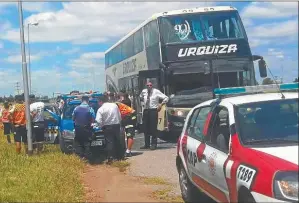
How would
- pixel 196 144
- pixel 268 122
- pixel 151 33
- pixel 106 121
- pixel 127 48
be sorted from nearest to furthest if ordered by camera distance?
1. pixel 268 122
2. pixel 196 144
3. pixel 106 121
4. pixel 151 33
5. pixel 127 48

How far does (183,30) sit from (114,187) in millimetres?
7887

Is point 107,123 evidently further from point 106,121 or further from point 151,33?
point 151,33

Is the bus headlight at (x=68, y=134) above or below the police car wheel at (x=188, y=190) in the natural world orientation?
above

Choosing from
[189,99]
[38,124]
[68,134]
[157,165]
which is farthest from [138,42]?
[157,165]

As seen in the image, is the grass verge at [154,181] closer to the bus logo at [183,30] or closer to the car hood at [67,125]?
the car hood at [67,125]

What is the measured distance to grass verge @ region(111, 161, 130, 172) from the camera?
1083 centimetres

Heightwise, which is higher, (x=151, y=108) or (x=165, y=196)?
(x=151, y=108)

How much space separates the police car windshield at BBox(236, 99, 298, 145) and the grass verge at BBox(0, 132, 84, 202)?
3.25m

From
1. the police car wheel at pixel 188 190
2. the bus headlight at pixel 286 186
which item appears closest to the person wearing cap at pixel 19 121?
the police car wheel at pixel 188 190

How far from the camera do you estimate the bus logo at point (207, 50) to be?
1511 centimetres

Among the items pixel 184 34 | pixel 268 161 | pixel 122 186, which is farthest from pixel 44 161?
pixel 268 161

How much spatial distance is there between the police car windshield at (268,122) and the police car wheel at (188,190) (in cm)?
172

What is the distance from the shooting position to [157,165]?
10977mm

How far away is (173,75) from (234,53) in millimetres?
2016
